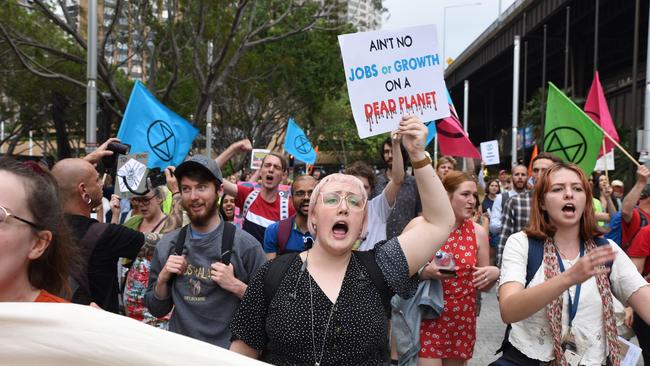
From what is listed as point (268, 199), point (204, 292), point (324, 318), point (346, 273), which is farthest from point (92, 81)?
point (324, 318)

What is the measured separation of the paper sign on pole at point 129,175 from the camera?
5952 mm

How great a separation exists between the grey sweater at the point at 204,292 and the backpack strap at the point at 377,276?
1.05m

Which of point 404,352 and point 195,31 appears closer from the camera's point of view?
point 404,352

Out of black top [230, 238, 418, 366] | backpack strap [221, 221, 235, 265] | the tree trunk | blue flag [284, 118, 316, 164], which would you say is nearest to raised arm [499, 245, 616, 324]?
black top [230, 238, 418, 366]

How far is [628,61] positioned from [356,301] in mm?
35810

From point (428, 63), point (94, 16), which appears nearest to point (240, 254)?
point (428, 63)

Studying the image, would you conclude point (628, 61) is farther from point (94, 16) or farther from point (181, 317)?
point (181, 317)

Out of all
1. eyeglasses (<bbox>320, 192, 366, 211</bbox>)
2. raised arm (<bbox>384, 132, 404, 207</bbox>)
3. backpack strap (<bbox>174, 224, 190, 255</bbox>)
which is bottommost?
backpack strap (<bbox>174, 224, 190, 255</bbox>)

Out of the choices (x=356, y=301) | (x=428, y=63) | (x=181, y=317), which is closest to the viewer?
(x=356, y=301)

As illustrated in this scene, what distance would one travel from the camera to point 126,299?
16.3ft

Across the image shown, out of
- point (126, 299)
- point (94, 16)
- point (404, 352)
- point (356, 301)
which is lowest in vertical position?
point (404, 352)

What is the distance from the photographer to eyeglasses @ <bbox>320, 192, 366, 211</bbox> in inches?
104

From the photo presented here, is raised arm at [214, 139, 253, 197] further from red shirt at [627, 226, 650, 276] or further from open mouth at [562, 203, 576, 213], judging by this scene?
red shirt at [627, 226, 650, 276]

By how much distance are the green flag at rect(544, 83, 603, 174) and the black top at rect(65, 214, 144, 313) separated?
5270 mm
